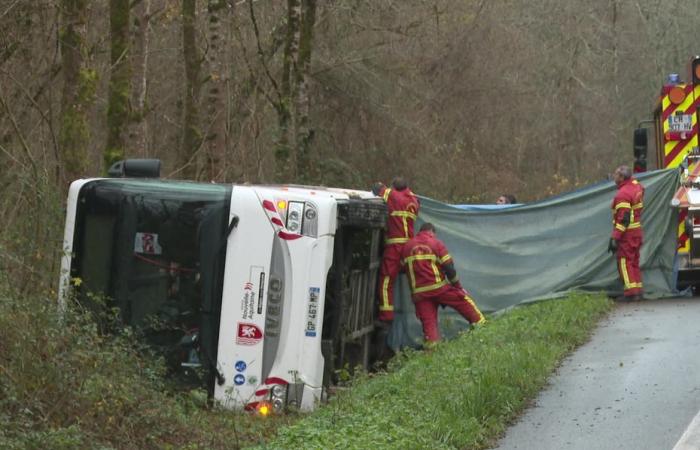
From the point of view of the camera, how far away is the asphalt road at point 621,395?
790cm

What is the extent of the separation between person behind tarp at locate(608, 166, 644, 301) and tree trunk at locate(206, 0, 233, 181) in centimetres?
575

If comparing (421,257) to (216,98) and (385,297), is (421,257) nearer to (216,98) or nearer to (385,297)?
(385,297)

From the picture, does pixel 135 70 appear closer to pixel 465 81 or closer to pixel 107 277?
pixel 107 277

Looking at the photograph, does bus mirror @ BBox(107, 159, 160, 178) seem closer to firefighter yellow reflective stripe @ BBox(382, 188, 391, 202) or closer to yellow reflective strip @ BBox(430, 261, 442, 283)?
firefighter yellow reflective stripe @ BBox(382, 188, 391, 202)

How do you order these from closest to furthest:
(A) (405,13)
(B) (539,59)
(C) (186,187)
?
(C) (186,187), (A) (405,13), (B) (539,59)

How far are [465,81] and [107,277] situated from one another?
19270 millimetres

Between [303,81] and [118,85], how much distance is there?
7657mm

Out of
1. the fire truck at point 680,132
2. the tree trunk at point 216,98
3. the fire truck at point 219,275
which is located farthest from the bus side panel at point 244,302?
the tree trunk at point 216,98

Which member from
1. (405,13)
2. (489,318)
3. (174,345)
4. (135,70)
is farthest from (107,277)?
(405,13)

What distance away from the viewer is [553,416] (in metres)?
8.64

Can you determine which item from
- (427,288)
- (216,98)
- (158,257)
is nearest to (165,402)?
(158,257)

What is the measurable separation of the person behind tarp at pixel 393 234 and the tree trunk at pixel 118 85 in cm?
315

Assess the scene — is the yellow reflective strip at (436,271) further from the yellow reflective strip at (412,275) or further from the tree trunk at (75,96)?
the tree trunk at (75,96)

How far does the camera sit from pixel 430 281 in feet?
45.9
